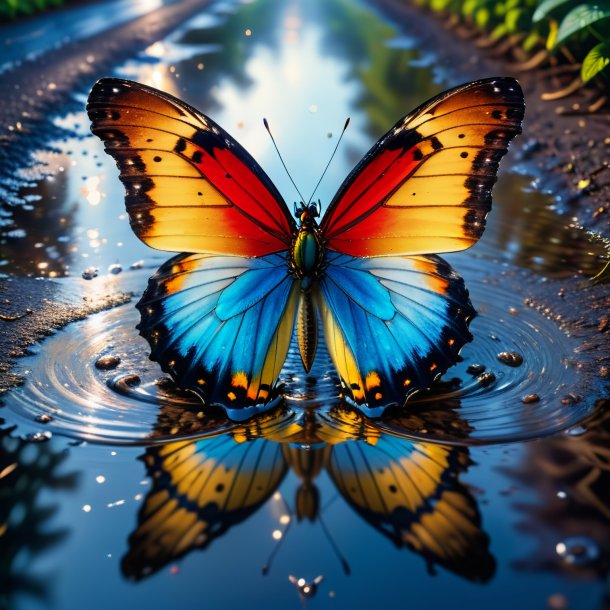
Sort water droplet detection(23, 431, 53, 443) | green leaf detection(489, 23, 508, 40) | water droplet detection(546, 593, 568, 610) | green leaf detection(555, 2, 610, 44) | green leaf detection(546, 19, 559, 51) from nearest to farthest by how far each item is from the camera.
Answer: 1. water droplet detection(546, 593, 568, 610)
2. water droplet detection(23, 431, 53, 443)
3. green leaf detection(555, 2, 610, 44)
4. green leaf detection(546, 19, 559, 51)
5. green leaf detection(489, 23, 508, 40)

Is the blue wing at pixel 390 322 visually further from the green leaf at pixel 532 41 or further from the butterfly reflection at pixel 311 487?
the green leaf at pixel 532 41

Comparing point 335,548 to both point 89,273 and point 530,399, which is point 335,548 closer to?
point 530,399

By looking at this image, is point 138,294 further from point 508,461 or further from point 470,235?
point 508,461

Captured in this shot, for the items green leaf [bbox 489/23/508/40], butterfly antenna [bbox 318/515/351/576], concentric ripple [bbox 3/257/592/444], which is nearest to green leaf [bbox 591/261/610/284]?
concentric ripple [bbox 3/257/592/444]

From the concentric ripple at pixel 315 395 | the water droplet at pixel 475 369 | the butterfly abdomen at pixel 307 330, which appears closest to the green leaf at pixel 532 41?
Result: the concentric ripple at pixel 315 395

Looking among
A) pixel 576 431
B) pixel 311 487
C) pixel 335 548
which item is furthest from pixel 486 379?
pixel 335 548

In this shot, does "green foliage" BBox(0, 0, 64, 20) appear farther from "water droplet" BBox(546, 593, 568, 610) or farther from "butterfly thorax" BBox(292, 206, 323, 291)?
"water droplet" BBox(546, 593, 568, 610)
